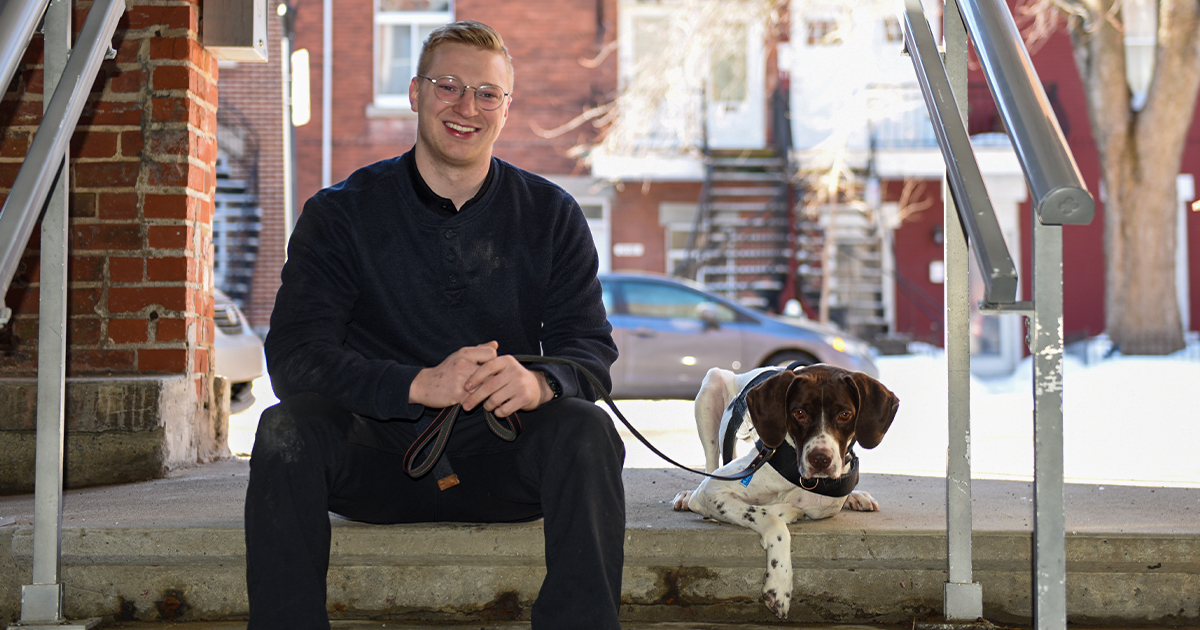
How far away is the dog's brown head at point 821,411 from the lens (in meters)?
2.64

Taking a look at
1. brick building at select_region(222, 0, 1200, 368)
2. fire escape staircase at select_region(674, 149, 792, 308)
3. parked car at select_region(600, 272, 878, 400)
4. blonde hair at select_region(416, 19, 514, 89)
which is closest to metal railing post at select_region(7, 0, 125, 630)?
blonde hair at select_region(416, 19, 514, 89)

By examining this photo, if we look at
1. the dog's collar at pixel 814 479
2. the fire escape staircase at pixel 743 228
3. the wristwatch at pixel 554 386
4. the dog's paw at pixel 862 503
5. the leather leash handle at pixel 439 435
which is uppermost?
the fire escape staircase at pixel 743 228

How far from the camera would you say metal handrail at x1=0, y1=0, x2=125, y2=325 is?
1.81 meters

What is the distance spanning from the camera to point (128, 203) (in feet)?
11.0

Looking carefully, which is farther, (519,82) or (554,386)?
(519,82)

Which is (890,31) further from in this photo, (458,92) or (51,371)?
(51,371)

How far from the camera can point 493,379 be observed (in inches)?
79.8

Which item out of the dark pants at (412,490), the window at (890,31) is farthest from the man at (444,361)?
the window at (890,31)

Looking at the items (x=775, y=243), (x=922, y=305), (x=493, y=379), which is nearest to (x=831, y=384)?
(x=493, y=379)

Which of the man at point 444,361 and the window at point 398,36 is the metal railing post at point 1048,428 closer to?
the man at point 444,361

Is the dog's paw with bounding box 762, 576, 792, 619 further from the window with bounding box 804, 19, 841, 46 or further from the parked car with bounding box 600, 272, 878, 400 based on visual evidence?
the window with bounding box 804, 19, 841, 46

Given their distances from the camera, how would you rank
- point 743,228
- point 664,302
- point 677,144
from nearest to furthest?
point 664,302 → point 743,228 → point 677,144

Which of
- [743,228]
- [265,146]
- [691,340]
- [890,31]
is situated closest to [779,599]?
[691,340]

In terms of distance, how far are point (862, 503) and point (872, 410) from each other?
310 millimetres
